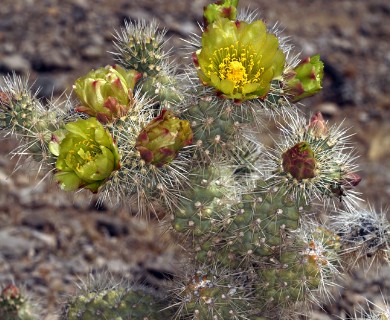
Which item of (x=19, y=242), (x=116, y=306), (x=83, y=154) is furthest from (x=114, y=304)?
(x=19, y=242)

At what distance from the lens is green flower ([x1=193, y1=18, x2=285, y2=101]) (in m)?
2.48

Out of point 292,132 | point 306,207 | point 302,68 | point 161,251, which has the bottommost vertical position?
point 161,251

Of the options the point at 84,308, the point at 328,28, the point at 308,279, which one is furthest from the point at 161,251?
the point at 328,28

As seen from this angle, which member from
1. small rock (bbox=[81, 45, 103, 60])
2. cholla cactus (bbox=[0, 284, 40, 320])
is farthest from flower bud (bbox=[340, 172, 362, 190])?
small rock (bbox=[81, 45, 103, 60])

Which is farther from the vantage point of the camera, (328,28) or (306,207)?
(328,28)

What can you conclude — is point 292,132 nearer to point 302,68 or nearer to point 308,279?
point 302,68

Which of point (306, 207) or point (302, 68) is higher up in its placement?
point (302, 68)

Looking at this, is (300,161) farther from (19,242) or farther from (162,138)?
(19,242)

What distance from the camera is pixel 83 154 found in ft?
7.77

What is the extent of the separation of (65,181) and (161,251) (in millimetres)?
1882

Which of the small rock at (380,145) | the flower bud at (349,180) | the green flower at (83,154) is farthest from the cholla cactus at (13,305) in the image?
the small rock at (380,145)

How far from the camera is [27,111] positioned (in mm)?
2711

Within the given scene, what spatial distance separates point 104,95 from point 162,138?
0.88 feet

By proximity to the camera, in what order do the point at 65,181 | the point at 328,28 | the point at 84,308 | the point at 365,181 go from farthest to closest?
the point at 328,28 < the point at 365,181 < the point at 84,308 < the point at 65,181
